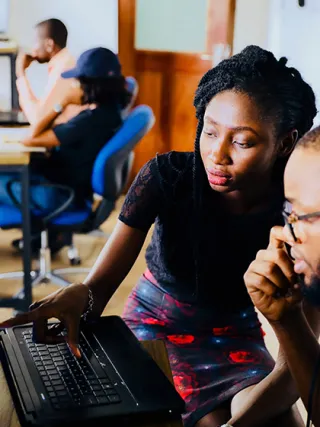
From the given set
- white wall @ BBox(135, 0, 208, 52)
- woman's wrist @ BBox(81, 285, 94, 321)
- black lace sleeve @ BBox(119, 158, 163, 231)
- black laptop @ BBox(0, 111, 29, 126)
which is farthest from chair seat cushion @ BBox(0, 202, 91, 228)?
white wall @ BBox(135, 0, 208, 52)

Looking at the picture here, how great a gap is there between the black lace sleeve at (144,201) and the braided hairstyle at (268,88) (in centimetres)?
10

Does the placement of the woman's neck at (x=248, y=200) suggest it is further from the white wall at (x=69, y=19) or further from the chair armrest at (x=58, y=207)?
the white wall at (x=69, y=19)

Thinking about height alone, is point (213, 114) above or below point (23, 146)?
above

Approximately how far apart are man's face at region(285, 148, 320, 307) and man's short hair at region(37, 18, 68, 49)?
3.00 metres

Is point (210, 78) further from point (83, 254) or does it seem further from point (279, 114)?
point (83, 254)

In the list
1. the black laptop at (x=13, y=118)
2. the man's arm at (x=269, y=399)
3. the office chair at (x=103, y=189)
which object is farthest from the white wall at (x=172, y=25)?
the man's arm at (x=269, y=399)

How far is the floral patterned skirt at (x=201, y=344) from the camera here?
1.21 meters

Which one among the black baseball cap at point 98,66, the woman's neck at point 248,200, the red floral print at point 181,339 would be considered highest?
the black baseball cap at point 98,66

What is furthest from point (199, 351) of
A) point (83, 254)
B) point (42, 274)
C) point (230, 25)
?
point (230, 25)

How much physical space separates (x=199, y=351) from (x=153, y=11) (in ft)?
11.9

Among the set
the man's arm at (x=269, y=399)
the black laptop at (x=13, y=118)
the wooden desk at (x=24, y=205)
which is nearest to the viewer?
the man's arm at (x=269, y=399)

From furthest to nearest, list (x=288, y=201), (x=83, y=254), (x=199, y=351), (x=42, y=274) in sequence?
1. (x=83, y=254)
2. (x=42, y=274)
3. (x=199, y=351)
4. (x=288, y=201)

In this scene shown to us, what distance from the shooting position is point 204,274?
1.36 m

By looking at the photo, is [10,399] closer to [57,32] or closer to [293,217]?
[293,217]
